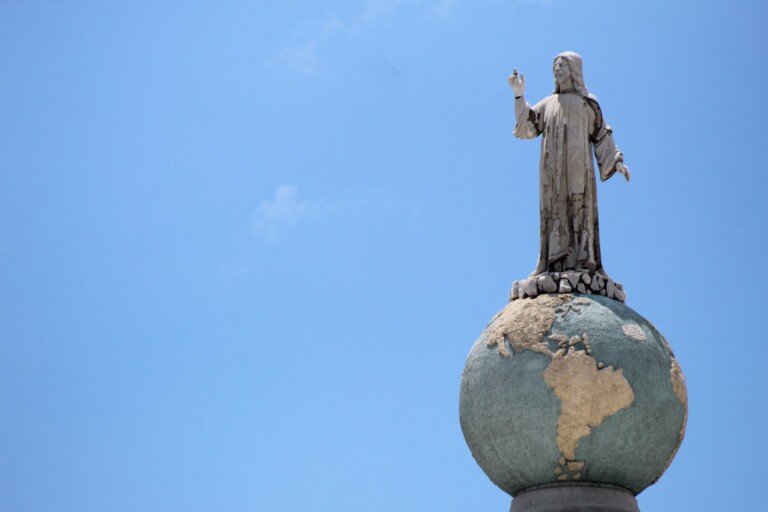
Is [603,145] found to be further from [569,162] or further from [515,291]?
[515,291]

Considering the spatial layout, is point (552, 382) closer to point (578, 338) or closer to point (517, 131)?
point (578, 338)

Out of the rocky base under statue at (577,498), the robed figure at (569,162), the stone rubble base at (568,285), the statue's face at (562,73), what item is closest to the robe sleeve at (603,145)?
the robed figure at (569,162)

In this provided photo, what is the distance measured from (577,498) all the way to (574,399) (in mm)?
1020

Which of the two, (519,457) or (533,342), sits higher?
(533,342)

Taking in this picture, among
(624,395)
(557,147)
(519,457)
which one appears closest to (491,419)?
(519,457)

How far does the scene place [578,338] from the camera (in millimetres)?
12547

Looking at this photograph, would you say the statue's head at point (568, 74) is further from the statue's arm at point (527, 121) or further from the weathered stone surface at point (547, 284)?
the weathered stone surface at point (547, 284)

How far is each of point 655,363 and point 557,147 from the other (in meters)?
2.93

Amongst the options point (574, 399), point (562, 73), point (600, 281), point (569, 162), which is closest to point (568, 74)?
point (562, 73)

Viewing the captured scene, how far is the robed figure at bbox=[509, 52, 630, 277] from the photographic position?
45.3ft

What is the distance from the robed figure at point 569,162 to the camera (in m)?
13.8

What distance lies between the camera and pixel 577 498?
485 inches

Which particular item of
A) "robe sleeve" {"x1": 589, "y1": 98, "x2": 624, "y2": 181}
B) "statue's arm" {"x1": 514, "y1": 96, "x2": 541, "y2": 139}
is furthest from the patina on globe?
"statue's arm" {"x1": 514, "y1": 96, "x2": 541, "y2": 139}

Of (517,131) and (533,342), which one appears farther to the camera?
(517,131)
